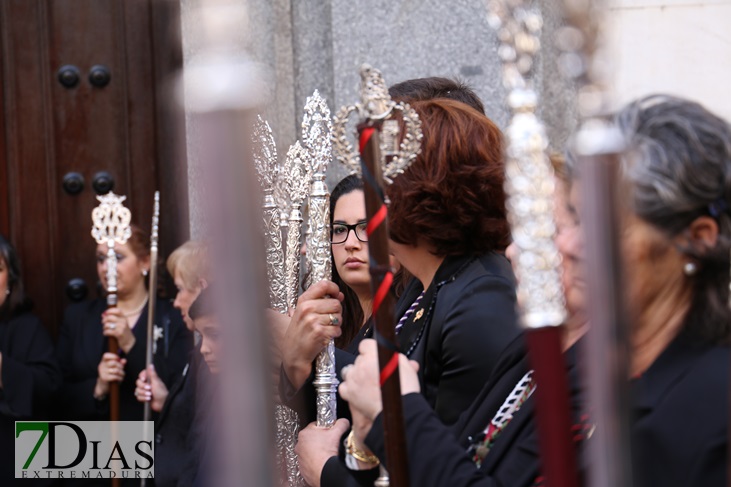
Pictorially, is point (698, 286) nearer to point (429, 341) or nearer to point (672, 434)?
point (672, 434)

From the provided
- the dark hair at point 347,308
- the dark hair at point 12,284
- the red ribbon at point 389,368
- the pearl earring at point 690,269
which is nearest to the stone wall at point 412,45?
the dark hair at point 347,308

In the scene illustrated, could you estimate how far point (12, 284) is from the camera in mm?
4375

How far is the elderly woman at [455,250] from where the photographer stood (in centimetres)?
223

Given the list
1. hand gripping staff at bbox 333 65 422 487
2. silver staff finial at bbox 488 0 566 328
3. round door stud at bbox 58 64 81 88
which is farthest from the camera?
round door stud at bbox 58 64 81 88

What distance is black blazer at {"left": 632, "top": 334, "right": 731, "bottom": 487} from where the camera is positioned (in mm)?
1335

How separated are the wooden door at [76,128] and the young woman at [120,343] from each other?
21 cm

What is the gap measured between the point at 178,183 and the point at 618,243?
146 inches

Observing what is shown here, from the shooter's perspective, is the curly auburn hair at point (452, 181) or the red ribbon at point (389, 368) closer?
the red ribbon at point (389, 368)

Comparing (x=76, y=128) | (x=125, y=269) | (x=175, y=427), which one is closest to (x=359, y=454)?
(x=175, y=427)

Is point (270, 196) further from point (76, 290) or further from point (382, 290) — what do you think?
point (76, 290)

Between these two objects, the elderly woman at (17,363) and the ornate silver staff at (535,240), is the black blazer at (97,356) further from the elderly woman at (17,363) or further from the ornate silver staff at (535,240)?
the ornate silver staff at (535,240)

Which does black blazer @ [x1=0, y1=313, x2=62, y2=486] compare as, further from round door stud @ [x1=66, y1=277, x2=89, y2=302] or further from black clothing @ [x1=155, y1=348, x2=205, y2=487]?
black clothing @ [x1=155, y1=348, x2=205, y2=487]

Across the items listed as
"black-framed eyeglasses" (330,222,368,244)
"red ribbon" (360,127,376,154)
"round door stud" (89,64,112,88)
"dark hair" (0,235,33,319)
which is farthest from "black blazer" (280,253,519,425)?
"round door stud" (89,64,112,88)

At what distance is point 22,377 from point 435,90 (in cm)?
216
